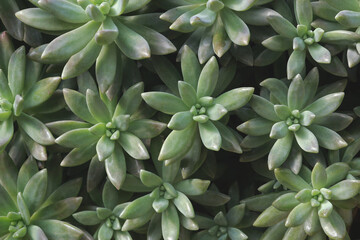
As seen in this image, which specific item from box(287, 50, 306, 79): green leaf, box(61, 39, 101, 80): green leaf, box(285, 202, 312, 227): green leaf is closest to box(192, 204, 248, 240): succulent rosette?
box(285, 202, 312, 227): green leaf

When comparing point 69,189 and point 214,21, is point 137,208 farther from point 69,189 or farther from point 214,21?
point 214,21

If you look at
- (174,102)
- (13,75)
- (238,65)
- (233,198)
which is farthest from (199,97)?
(13,75)

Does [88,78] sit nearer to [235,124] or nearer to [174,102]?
[174,102]

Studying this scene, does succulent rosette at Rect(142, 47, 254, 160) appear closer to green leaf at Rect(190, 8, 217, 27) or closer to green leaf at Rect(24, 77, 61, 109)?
green leaf at Rect(190, 8, 217, 27)

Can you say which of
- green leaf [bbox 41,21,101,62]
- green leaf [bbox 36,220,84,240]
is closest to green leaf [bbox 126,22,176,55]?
green leaf [bbox 41,21,101,62]

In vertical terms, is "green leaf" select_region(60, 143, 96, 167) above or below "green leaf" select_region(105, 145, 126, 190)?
above

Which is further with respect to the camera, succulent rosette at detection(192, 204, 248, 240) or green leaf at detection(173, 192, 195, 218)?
succulent rosette at detection(192, 204, 248, 240)

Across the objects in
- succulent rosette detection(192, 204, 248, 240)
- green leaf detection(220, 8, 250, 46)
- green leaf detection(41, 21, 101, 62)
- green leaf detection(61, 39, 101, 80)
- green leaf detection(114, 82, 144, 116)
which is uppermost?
green leaf detection(41, 21, 101, 62)
